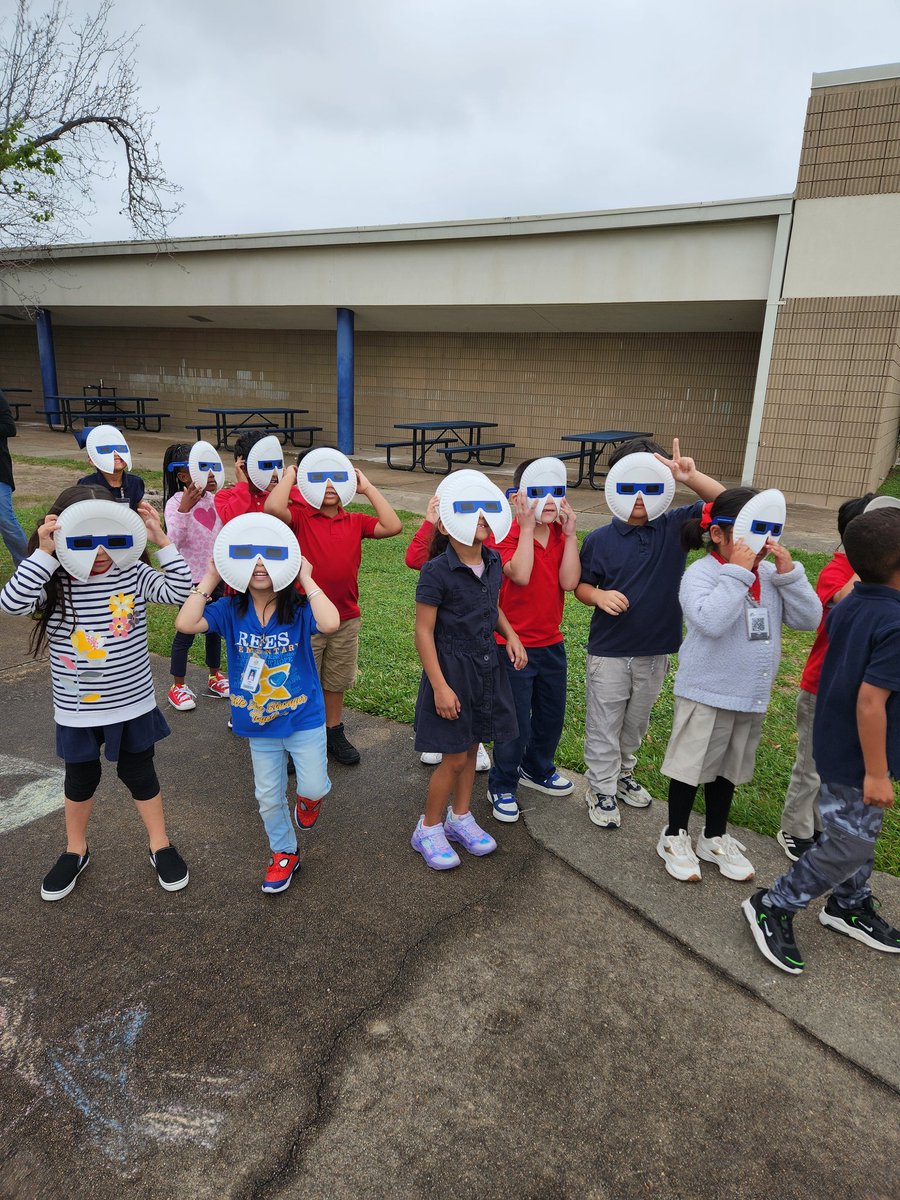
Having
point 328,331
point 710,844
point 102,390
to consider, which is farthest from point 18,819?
point 102,390

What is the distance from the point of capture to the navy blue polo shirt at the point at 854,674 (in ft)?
→ 6.95

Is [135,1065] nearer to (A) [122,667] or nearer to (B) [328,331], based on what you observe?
(A) [122,667]

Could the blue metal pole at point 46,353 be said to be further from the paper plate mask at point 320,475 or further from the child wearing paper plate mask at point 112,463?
the paper plate mask at point 320,475

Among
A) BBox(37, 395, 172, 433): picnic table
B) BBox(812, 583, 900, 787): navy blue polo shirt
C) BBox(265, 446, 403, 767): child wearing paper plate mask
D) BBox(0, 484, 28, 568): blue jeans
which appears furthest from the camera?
BBox(37, 395, 172, 433): picnic table

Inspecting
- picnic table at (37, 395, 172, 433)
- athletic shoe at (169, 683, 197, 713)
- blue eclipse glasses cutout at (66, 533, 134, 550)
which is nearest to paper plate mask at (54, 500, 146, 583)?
blue eclipse glasses cutout at (66, 533, 134, 550)

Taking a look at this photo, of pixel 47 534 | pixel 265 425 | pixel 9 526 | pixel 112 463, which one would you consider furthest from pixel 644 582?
pixel 265 425

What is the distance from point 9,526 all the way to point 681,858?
5625 mm

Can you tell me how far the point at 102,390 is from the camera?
65.6 feet

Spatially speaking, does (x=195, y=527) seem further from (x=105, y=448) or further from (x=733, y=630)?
(x=733, y=630)

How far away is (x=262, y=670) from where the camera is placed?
101 inches

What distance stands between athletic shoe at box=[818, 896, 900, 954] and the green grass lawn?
458mm

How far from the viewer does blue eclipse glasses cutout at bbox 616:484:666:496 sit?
2.90 metres

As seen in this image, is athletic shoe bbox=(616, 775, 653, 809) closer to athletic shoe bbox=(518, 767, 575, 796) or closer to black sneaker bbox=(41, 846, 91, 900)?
athletic shoe bbox=(518, 767, 575, 796)

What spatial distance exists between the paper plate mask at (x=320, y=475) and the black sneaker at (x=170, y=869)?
59.9 inches
